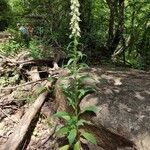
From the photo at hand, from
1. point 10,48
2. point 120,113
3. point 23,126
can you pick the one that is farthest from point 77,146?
point 10,48

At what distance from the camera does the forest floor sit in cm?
544

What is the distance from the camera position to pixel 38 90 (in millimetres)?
6352

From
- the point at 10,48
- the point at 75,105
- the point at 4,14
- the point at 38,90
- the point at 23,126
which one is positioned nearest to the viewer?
the point at 75,105

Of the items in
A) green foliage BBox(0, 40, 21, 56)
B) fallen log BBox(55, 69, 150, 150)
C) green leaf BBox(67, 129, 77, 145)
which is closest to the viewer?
fallen log BBox(55, 69, 150, 150)

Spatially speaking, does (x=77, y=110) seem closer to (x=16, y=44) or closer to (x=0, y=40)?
(x=16, y=44)

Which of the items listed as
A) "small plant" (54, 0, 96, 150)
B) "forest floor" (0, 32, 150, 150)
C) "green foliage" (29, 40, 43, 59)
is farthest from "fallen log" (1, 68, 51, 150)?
"green foliage" (29, 40, 43, 59)

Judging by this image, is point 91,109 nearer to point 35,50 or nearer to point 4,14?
point 35,50

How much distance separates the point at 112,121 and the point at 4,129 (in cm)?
211

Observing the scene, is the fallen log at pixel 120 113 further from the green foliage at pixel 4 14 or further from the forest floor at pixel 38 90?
the green foliage at pixel 4 14

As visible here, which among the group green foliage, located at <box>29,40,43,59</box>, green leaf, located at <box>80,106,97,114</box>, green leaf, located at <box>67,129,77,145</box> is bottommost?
green leaf, located at <box>67,129,77,145</box>

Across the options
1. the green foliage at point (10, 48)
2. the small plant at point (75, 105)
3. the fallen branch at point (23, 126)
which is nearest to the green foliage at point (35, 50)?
the green foliage at point (10, 48)

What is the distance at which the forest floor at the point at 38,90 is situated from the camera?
5438 mm

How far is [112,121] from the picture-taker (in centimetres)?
480

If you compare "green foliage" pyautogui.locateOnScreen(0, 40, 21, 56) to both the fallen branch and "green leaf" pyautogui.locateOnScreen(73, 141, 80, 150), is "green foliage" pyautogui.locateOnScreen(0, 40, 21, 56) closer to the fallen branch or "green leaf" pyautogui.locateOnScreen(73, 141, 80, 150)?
the fallen branch
